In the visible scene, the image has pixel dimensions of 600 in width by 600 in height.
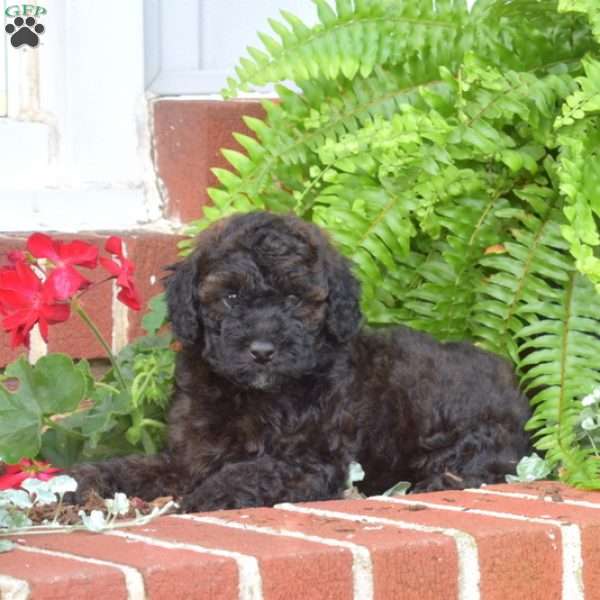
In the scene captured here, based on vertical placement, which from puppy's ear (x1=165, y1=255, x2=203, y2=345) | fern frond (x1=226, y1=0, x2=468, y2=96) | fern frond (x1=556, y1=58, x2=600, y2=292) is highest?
fern frond (x1=226, y1=0, x2=468, y2=96)

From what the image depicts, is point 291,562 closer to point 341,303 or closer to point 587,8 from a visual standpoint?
point 341,303

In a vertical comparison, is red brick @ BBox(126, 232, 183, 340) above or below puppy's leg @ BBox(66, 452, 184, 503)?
above

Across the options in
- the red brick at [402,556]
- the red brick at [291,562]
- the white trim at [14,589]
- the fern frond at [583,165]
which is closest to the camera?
the white trim at [14,589]

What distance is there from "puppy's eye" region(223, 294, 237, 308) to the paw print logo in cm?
165

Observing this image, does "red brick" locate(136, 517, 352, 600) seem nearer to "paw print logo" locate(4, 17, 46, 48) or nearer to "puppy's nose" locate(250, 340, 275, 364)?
"puppy's nose" locate(250, 340, 275, 364)

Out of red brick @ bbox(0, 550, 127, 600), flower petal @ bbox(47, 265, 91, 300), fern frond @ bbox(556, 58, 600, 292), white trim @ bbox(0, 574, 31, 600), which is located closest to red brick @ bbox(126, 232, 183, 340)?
flower petal @ bbox(47, 265, 91, 300)

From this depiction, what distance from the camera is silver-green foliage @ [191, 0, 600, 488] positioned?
13.1 ft

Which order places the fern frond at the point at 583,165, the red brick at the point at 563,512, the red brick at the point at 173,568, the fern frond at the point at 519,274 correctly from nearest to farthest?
the red brick at the point at 173,568 < the red brick at the point at 563,512 < the fern frond at the point at 583,165 < the fern frond at the point at 519,274

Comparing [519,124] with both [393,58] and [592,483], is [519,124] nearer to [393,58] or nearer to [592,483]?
[393,58]

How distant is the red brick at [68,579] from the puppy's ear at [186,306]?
49.2 inches

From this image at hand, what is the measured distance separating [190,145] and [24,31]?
2.21ft

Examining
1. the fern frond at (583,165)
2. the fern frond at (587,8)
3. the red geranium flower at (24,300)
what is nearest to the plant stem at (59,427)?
the red geranium flower at (24,300)

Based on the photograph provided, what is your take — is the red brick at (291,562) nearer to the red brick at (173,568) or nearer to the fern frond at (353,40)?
the red brick at (173,568)

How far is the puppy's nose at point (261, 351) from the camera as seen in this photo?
3.57m
